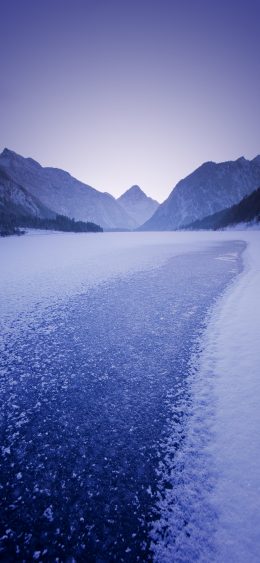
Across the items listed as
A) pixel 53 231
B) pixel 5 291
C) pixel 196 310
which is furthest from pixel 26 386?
pixel 53 231

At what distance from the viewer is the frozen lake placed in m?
2.32

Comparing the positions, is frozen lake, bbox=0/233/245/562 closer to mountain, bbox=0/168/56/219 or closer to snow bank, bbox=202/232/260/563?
snow bank, bbox=202/232/260/563

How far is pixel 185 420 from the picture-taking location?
3643 millimetres

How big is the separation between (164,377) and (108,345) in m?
1.79

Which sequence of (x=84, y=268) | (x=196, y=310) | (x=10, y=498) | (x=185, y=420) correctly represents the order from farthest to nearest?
1. (x=84, y=268)
2. (x=196, y=310)
3. (x=185, y=420)
4. (x=10, y=498)

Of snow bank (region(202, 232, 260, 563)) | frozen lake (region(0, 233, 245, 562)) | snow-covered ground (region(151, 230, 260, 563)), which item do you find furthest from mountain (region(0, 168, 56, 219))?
snow-covered ground (region(151, 230, 260, 563))

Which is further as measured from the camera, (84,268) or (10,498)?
(84,268)

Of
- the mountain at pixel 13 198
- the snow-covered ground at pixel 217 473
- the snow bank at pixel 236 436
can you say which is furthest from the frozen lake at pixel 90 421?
the mountain at pixel 13 198

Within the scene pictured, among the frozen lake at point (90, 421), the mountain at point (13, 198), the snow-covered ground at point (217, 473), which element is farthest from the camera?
the mountain at point (13, 198)

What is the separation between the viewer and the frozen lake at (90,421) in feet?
7.62

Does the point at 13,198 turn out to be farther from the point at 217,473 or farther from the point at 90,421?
the point at 217,473

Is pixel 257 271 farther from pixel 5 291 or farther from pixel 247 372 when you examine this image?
pixel 5 291

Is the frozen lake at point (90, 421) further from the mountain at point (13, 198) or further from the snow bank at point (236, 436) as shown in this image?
the mountain at point (13, 198)

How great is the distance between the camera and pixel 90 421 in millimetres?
3701
